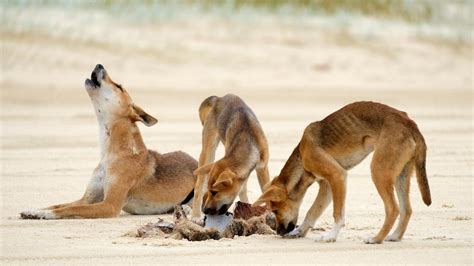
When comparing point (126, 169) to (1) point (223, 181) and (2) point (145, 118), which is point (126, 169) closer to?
(2) point (145, 118)

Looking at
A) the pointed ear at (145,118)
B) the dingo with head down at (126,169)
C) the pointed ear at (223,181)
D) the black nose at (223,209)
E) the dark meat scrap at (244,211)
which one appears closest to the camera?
the pointed ear at (223,181)

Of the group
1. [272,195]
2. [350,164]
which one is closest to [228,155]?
[272,195]

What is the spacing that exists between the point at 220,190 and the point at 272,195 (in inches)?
17.1

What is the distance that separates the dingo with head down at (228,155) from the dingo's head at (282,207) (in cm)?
34

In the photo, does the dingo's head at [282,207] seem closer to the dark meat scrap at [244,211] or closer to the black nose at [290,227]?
the black nose at [290,227]

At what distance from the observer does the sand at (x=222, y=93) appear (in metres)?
9.14

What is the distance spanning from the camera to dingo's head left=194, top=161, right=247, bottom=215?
31.7 ft

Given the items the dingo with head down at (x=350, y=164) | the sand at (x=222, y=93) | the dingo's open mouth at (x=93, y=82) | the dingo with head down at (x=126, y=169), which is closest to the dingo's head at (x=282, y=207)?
the dingo with head down at (x=350, y=164)

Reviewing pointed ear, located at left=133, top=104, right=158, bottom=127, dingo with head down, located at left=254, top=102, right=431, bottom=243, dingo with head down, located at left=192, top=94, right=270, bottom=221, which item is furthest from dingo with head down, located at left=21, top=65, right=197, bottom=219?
dingo with head down, located at left=254, top=102, right=431, bottom=243

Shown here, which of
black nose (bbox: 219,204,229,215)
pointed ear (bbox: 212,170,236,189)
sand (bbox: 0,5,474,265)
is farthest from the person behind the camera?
black nose (bbox: 219,204,229,215)

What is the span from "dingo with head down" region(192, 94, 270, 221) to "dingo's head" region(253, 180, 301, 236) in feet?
1.13

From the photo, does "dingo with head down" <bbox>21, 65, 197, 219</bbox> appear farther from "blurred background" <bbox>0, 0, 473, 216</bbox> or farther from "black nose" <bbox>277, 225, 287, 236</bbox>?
"blurred background" <bbox>0, 0, 473, 216</bbox>

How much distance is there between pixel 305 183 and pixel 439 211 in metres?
1.87

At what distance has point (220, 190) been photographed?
381 inches
